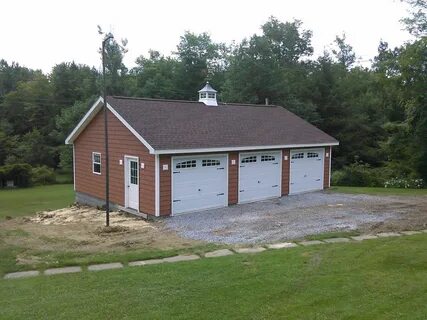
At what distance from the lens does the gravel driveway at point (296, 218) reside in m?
10.8

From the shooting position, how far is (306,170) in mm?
18734

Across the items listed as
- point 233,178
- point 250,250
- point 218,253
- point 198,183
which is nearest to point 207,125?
point 233,178

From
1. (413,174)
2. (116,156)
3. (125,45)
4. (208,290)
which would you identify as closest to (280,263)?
(208,290)

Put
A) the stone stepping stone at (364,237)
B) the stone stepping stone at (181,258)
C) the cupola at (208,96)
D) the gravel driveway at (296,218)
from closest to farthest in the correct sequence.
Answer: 1. the stone stepping stone at (181,258)
2. the stone stepping stone at (364,237)
3. the gravel driveway at (296,218)
4. the cupola at (208,96)

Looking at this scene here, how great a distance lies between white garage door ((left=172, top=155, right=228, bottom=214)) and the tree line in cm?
1174

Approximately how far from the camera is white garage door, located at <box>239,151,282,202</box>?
52.7ft

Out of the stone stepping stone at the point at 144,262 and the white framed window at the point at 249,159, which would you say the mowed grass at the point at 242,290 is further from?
the white framed window at the point at 249,159

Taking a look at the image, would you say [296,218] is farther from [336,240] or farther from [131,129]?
[131,129]

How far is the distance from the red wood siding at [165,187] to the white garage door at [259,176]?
330 cm

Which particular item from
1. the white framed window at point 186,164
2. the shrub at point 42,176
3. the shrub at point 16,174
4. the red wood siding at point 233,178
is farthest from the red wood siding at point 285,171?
the shrub at point 42,176

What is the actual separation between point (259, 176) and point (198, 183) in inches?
122

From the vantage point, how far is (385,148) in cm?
2720

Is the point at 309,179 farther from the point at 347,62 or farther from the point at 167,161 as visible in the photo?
the point at 347,62

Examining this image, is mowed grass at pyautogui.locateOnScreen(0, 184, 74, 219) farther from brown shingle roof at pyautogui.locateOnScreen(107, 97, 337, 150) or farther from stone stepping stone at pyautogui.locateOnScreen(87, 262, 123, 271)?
stone stepping stone at pyautogui.locateOnScreen(87, 262, 123, 271)
